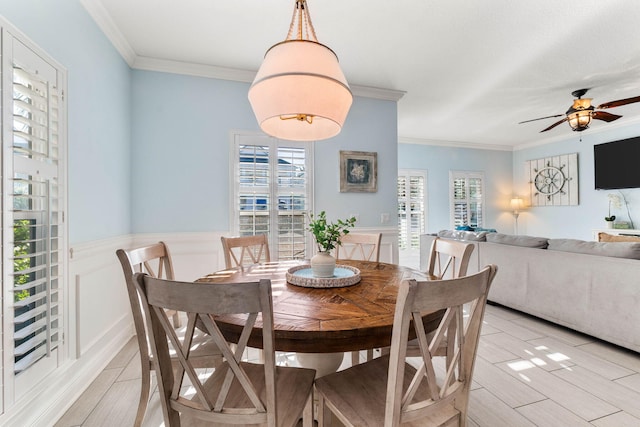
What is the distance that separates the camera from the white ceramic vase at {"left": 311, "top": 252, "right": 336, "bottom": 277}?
158 cm

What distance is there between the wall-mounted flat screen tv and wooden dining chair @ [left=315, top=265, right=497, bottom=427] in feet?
19.8

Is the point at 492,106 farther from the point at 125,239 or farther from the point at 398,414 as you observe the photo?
the point at 125,239

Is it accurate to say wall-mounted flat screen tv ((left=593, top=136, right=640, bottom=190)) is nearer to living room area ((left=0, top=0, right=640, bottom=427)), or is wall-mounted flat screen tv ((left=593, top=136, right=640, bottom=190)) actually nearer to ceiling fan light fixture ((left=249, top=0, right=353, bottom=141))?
living room area ((left=0, top=0, right=640, bottom=427))

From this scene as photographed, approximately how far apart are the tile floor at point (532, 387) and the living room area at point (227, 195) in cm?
1

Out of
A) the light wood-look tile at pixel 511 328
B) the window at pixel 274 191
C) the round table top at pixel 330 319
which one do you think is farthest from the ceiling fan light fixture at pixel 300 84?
the light wood-look tile at pixel 511 328

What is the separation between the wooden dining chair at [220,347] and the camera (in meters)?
0.79

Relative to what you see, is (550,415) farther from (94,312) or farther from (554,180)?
(554,180)

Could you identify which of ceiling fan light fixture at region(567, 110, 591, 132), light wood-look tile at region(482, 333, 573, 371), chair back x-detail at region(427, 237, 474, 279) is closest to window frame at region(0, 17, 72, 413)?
chair back x-detail at region(427, 237, 474, 279)

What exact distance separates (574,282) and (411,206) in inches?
146

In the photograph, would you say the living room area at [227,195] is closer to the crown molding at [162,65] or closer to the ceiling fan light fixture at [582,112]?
the crown molding at [162,65]

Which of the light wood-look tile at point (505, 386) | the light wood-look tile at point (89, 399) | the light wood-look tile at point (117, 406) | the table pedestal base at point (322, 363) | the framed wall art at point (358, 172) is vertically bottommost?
the light wood-look tile at point (505, 386)

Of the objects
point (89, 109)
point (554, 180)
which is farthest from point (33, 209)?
point (554, 180)

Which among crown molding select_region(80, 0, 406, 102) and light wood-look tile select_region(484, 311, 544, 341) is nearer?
crown molding select_region(80, 0, 406, 102)

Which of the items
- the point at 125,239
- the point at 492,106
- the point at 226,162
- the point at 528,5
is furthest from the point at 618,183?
the point at 125,239
